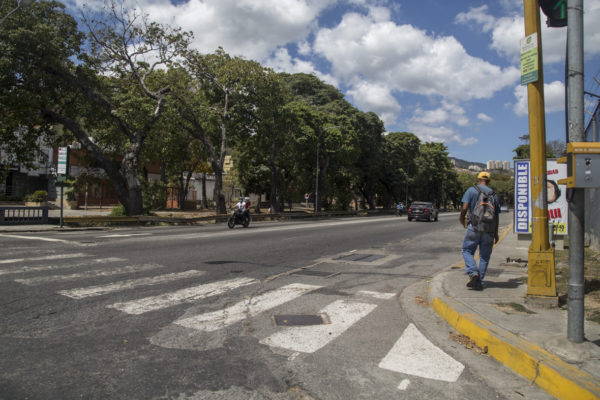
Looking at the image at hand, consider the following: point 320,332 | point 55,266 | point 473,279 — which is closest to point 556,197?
point 473,279

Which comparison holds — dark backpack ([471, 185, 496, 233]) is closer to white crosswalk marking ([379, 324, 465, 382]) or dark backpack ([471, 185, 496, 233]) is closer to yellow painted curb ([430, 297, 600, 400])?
yellow painted curb ([430, 297, 600, 400])

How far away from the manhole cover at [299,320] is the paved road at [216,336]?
2 cm

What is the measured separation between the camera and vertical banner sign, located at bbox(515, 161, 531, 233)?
10.9 meters

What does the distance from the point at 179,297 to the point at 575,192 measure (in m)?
5.05

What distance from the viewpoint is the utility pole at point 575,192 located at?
152 inches

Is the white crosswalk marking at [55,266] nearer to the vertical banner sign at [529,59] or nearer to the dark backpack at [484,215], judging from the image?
the dark backpack at [484,215]

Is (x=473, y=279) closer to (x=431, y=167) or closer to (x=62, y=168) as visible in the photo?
(x=62, y=168)

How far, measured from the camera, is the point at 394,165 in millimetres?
61500

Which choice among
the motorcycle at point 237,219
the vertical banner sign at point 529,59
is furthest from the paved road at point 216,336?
the motorcycle at point 237,219

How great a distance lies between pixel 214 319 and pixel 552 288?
14.2ft

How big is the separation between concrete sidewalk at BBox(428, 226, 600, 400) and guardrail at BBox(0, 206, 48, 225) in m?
17.5

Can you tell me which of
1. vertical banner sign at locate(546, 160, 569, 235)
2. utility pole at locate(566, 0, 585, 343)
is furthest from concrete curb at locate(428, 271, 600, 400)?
vertical banner sign at locate(546, 160, 569, 235)

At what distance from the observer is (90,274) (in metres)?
7.30

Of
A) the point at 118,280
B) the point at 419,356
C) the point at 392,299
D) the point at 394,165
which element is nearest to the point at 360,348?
the point at 419,356
